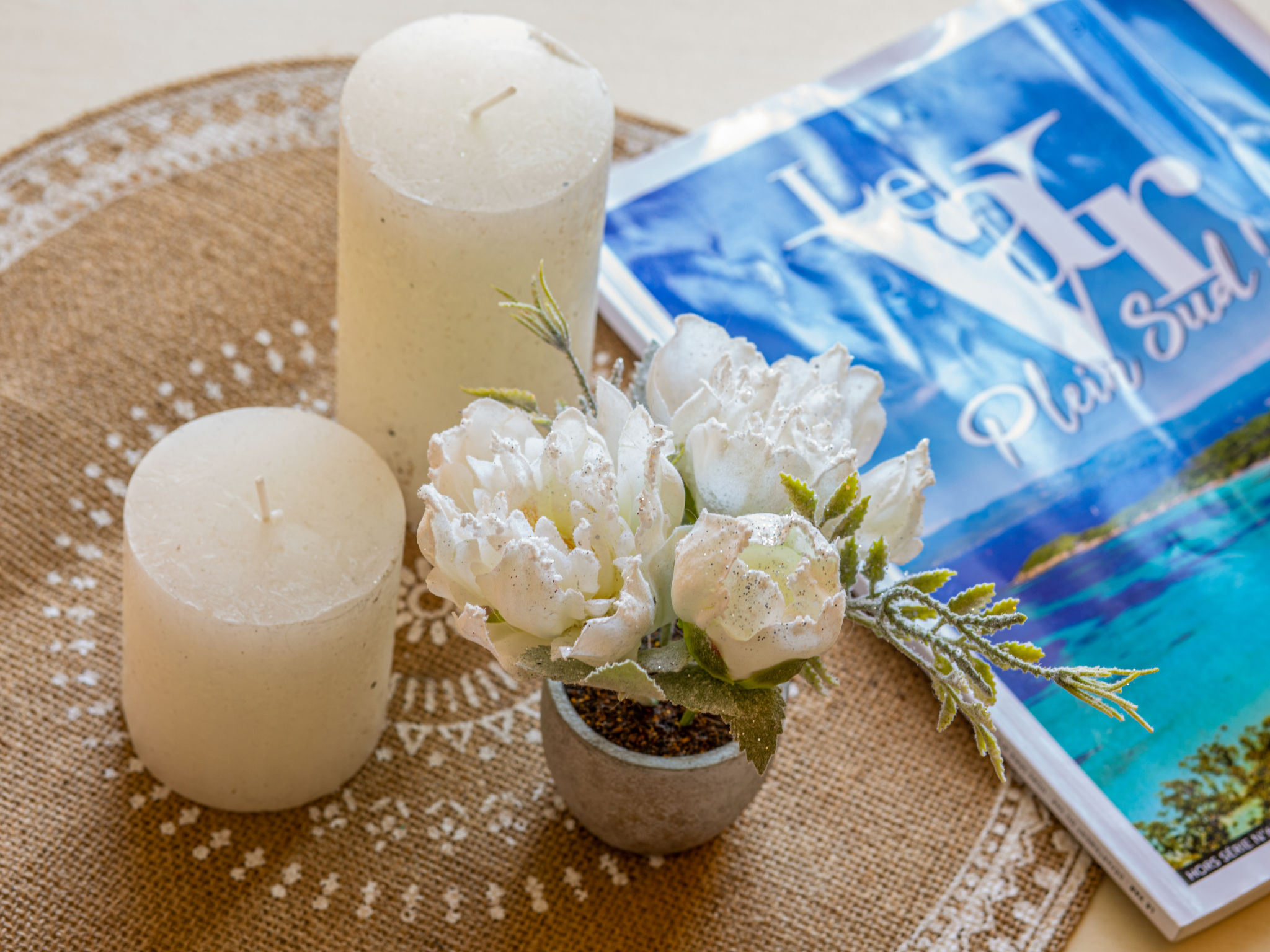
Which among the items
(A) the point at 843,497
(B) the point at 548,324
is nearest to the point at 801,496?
(A) the point at 843,497

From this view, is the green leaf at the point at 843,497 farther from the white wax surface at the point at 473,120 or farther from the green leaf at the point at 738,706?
the white wax surface at the point at 473,120

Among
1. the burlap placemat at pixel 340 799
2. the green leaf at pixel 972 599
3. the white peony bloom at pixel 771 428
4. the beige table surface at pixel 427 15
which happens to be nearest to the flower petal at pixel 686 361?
the white peony bloom at pixel 771 428

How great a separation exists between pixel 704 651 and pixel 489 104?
0.29 m

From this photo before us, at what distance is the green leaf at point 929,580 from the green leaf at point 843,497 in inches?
1.3

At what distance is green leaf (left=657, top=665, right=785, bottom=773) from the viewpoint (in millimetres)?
444

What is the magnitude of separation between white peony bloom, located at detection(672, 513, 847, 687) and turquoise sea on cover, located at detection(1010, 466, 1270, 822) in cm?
32

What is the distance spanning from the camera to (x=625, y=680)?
0.42 meters

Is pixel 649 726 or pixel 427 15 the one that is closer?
pixel 649 726

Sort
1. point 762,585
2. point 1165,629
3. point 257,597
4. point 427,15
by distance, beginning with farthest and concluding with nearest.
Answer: point 427,15, point 1165,629, point 257,597, point 762,585

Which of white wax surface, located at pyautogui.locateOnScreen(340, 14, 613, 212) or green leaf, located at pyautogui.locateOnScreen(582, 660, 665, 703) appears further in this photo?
white wax surface, located at pyautogui.locateOnScreen(340, 14, 613, 212)

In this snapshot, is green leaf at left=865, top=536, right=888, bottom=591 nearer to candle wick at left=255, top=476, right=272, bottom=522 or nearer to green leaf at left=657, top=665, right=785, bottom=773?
green leaf at left=657, top=665, right=785, bottom=773

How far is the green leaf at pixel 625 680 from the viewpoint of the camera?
413 mm

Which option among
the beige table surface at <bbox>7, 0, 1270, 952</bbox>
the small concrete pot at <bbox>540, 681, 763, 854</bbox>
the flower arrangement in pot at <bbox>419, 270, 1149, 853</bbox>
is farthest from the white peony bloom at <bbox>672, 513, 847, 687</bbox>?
the beige table surface at <bbox>7, 0, 1270, 952</bbox>

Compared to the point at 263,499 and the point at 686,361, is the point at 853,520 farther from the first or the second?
the point at 263,499
